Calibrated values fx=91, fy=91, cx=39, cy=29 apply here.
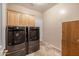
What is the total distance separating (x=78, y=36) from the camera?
6.59 feet

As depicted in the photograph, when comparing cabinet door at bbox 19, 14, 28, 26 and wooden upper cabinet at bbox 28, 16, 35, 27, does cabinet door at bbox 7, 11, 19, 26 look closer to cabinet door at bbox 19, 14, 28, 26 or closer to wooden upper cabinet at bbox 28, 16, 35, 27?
cabinet door at bbox 19, 14, 28, 26

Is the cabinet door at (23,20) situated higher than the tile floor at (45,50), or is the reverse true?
the cabinet door at (23,20)

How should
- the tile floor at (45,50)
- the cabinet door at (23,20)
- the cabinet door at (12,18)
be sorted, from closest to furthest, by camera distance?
the cabinet door at (12,18) < the tile floor at (45,50) < the cabinet door at (23,20)

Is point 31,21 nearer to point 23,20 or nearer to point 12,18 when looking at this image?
point 23,20

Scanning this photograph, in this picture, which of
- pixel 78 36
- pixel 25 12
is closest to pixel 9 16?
pixel 25 12

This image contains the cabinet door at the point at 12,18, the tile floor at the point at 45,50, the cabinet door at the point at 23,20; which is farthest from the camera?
the cabinet door at the point at 23,20

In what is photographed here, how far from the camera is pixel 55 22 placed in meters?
2.82

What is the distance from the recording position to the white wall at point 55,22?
2.50m

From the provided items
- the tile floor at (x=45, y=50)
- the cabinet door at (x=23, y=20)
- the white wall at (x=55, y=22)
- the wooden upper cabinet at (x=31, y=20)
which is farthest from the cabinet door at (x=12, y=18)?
the tile floor at (x=45, y=50)

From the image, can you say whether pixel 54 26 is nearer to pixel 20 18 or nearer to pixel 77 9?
pixel 77 9

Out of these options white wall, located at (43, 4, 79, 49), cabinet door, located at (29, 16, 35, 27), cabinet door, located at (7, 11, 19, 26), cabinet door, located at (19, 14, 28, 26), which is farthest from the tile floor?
cabinet door, located at (7, 11, 19, 26)

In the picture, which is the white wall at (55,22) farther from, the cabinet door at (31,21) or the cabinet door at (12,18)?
the cabinet door at (12,18)

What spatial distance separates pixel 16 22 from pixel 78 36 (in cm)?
160

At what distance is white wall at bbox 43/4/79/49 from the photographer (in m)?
2.50
